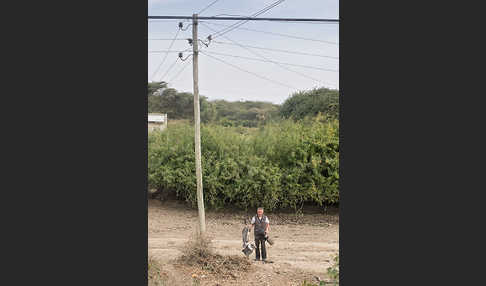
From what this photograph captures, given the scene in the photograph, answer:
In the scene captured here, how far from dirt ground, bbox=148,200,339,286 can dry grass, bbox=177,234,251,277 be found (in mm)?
170

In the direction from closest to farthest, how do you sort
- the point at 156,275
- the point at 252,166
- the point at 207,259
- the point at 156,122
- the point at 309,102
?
the point at 156,275
the point at 207,259
the point at 252,166
the point at 156,122
the point at 309,102

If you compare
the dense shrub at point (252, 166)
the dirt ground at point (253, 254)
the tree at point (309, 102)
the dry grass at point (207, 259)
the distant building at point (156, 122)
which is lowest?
the dirt ground at point (253, 254)

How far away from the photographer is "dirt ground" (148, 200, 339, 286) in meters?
8.23

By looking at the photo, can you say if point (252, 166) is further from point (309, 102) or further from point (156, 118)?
point (309, 102)

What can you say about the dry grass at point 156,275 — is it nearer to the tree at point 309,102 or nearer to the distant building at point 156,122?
the distant building at point 156,122

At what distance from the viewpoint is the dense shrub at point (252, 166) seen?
14.6 meters

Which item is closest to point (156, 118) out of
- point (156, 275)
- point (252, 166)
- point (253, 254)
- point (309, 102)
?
point (252, 166)

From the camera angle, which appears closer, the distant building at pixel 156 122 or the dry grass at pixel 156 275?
the dry grass at pixel 156 275

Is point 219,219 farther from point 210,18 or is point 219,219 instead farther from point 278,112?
point 278,112

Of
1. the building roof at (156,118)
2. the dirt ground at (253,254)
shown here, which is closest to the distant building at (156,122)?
the building roof at (156,118)

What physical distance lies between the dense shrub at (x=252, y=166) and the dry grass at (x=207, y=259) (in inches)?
221

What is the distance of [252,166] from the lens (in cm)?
1462

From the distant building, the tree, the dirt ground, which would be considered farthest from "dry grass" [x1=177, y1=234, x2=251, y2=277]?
the tree

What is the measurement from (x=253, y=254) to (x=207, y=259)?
1825 millimetres
